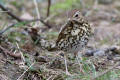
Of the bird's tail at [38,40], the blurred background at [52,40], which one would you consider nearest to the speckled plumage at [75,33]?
the blurred background at [52,40]

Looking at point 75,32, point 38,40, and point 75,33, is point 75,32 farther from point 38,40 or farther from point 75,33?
point 38,40

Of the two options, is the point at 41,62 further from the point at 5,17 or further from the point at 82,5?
the point at 82,5

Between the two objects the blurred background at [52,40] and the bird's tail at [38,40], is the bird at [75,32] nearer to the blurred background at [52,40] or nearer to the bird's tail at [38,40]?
the blurred background at [52,40]

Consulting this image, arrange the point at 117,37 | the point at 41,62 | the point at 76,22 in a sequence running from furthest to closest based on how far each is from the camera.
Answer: the point at 117,37, the point at 41,62, the point at 76,22

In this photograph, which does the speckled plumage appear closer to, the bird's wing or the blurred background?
the bird's wing

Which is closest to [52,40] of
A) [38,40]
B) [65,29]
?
[38,40]

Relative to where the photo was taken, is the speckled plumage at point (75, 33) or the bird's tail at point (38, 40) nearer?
the speckled plumage at point (75, 33)

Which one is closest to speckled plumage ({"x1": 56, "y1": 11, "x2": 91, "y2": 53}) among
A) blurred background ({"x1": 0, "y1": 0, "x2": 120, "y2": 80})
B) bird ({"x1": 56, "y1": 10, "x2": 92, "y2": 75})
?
bird ({"x1": 56, "y1": 10, "x2": 92, "y2": 75})

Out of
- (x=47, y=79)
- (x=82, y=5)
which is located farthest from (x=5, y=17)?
(x=47, y=79)
